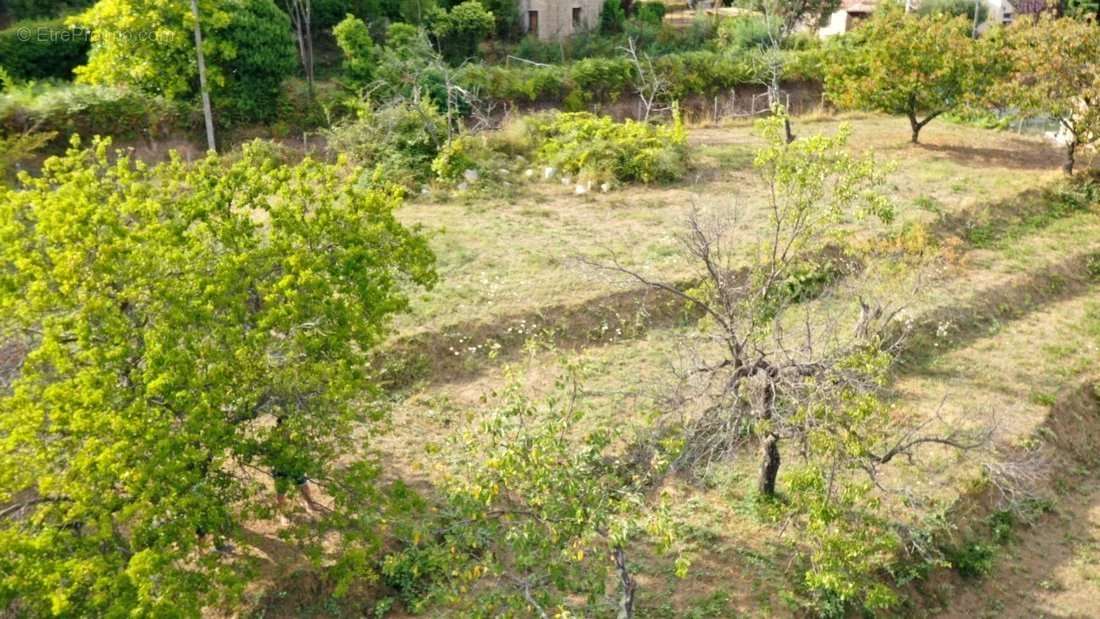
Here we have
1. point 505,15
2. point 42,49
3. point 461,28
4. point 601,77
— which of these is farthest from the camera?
point 505,15

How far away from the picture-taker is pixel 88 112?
23812 millimetres

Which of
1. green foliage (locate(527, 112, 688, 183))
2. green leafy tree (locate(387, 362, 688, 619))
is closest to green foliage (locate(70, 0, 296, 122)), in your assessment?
green foliage (locate(527, 112, 688, 183))

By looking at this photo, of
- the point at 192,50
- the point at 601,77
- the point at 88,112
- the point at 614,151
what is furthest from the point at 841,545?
the point at 601,77

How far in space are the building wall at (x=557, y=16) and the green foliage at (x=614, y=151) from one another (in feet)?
43.2

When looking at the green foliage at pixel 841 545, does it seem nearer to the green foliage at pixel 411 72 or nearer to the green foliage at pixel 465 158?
the green foliage at pixel 465 158

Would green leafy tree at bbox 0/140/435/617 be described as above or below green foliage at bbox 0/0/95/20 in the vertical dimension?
below

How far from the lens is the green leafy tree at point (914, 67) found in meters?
24.8

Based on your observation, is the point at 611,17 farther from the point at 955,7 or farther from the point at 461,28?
the point at 955,7

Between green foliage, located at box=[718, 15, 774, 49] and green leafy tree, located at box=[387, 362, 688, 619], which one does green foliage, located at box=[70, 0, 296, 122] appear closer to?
green foliage, located at box=[718, 15, 774, 49]

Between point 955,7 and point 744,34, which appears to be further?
point 955,7

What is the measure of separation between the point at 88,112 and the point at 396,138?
26.9ft

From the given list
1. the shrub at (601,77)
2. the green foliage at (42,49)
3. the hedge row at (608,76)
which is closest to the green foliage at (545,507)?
the hedge row at (608,76)

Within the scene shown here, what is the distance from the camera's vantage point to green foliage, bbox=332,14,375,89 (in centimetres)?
2686

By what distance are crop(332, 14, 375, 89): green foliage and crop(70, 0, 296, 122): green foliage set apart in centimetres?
160
